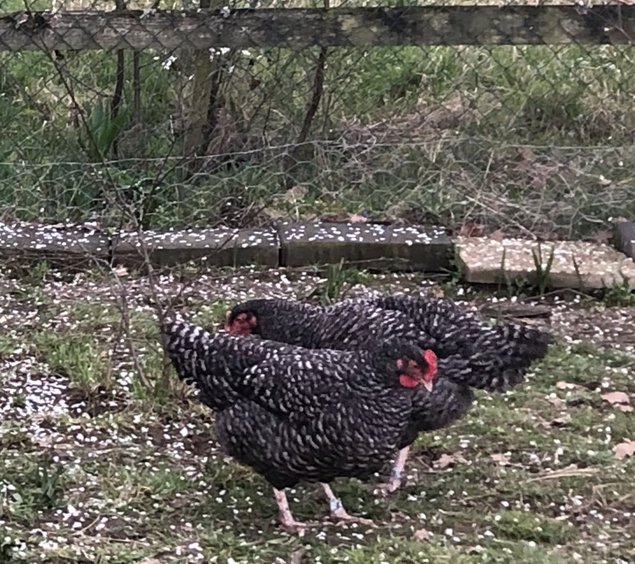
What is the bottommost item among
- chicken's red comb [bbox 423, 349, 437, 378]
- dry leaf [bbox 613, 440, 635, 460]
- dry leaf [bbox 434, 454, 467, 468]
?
dry leaf [bbox 434, 454, 467, 468]

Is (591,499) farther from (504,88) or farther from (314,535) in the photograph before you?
(504,88)

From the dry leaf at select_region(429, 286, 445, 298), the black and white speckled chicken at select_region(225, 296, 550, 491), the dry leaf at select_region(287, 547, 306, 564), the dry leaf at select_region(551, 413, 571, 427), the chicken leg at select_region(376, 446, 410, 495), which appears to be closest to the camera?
the dry leaf at select_region(287, 547, 306, 564)

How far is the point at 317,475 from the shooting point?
122 inches

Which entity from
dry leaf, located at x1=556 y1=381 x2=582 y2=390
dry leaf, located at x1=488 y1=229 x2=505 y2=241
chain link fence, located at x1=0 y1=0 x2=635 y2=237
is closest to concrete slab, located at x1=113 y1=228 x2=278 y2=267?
chain link fence, located at x1=0 y1=0 x2=635 y2=237

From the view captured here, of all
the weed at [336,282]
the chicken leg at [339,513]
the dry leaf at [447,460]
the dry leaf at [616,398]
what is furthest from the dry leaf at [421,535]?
the weed at [336,282]

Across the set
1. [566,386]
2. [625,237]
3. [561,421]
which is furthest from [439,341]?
[625,237]

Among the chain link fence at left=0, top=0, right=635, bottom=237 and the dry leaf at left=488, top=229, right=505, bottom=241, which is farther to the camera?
the chain link fence at left=0, top=0, right=635, bottom=237

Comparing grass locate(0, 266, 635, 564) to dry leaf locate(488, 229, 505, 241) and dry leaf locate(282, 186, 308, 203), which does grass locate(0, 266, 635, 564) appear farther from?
dry leaf locate(282, 186, 308, 203)

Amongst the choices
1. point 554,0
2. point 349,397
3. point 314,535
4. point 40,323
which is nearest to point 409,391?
point 349,397

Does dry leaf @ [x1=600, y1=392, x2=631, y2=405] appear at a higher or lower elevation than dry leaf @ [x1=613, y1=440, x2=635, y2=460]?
higher

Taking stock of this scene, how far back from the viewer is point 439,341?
3432mm

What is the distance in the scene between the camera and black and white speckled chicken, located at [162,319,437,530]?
3.03 m

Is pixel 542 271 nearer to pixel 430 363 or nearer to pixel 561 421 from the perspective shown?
pixel 561 421

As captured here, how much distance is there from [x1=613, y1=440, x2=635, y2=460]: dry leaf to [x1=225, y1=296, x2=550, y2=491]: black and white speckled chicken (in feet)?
1.41
